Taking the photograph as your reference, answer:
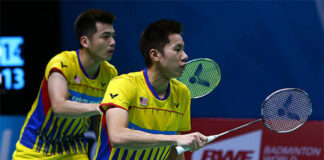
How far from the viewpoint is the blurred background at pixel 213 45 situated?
6695mm

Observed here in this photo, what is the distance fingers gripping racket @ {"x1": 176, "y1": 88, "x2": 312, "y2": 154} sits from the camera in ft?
12.5

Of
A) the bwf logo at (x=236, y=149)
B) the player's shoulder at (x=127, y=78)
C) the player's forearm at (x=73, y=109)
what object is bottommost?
the bwf logo at (x=236, y=149)

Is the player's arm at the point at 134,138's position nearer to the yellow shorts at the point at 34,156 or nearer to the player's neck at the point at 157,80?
the player's neck at the point at 157,80

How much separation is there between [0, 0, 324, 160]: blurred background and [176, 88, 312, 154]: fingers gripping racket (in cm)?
214

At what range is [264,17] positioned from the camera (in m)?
6.84

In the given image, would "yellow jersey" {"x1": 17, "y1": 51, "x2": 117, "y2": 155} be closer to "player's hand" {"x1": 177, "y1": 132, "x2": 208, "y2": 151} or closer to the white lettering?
"player's hand" {"x1": 177, "y1": 132, "x2": 208, "y2": 151}

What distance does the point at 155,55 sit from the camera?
3564mm

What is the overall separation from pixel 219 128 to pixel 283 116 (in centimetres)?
240

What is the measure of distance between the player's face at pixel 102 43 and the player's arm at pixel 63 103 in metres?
0.37

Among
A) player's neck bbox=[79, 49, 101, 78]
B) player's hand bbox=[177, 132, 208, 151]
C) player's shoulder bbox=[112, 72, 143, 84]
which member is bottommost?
player's hand bbox=[177, 132, 208, 151]

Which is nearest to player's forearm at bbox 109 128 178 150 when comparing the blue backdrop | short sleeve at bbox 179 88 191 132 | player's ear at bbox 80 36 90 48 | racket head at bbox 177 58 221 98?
short sleeve at bbox 179 88 191 132

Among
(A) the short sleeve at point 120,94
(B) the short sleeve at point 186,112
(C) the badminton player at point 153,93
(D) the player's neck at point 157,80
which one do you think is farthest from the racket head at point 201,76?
(A) the short sleeve at point 120,94

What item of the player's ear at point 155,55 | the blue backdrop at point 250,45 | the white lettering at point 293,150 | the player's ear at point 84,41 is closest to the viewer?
the player's ear at point 155,55

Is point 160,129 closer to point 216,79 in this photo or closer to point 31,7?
point 216,79
